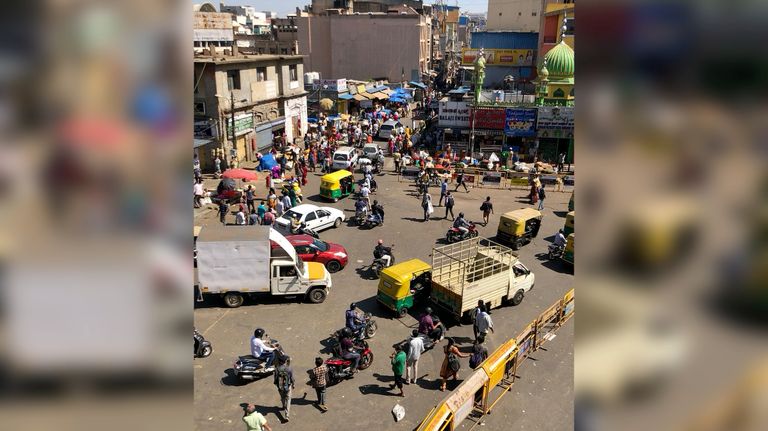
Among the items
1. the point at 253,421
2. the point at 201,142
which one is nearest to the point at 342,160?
the point at 201,142

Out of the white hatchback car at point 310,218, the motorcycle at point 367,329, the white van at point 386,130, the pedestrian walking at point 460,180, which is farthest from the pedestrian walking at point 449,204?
the white van at point 386,130

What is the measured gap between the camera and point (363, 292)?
1611 centimetres

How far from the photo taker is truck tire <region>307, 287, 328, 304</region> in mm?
15055

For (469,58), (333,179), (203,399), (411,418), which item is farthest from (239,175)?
(469,58)

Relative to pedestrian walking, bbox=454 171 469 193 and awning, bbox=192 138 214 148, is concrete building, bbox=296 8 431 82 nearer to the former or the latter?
pedestrian walking, bbox=454 171 469 193

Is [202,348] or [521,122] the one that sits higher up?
[521,122]

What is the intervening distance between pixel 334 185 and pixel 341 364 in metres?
A: 14.6

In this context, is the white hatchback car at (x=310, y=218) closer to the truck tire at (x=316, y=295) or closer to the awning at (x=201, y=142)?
the truck tire at (x=316, y=295)

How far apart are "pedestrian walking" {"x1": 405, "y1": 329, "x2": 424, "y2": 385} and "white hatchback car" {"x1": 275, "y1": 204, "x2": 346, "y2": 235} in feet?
31.6

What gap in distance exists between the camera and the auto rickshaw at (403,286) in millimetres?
14258

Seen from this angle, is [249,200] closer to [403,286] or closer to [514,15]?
[403,286]

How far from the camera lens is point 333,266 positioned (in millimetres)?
17578

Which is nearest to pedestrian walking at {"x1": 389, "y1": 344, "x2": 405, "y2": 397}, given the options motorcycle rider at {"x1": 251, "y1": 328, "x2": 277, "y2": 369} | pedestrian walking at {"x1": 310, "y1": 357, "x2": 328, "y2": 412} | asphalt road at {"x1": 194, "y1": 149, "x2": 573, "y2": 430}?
asphalt road at {"x1": 194, "y1": 149, "x2": 573, "y2": 430}
